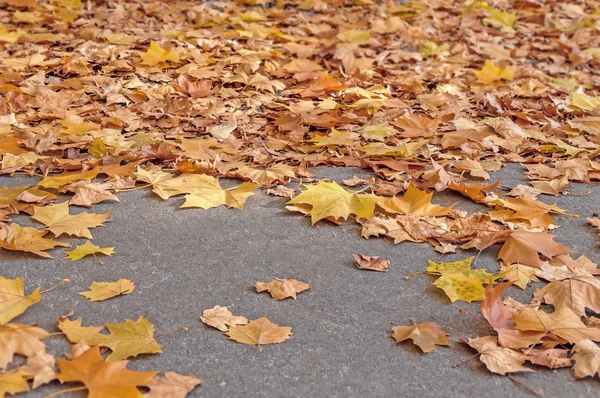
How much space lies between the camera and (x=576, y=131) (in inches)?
140

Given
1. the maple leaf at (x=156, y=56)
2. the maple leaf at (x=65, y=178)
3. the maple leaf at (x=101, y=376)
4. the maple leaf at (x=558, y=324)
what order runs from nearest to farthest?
the maple leaf at (x=101, y=376), the maple leaf at (x=558, y=324), the maple leaf at (x=65, y=178), the maple leaf at (x=156, y=56)

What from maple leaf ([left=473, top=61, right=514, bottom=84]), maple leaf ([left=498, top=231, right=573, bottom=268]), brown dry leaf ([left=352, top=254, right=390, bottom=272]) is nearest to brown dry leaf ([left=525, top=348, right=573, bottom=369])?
maple leaf ([left=498, top=231, right=573, bottom=268])

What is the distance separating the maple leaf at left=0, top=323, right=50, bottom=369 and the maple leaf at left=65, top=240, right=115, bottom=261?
1.36 ft

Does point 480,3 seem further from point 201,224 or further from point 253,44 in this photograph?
point 201,224

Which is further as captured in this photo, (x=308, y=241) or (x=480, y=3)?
(x=480, y=3)

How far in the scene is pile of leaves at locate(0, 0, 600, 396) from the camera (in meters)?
1.96

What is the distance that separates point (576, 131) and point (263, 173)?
67.9 inches

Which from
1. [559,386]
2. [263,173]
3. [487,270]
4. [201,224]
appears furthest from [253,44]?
[559,386]

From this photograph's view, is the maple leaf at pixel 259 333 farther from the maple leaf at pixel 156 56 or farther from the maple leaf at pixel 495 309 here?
the maple leaf at pixel 156 56

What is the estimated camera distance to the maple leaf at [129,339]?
5.89ft

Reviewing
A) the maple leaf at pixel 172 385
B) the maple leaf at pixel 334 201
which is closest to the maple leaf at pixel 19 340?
the maple leaf at pixel 172 385

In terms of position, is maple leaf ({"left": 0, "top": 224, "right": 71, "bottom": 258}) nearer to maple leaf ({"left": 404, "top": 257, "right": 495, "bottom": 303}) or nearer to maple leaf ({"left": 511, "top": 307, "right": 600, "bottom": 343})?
maple leaf ({"left": 404, "top": 257, "right": 495, "bottom": 303})

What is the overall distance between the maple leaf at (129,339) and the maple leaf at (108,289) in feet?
0.59

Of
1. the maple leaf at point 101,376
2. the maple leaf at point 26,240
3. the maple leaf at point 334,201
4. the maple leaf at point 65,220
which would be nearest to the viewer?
the maple leaf at point 101,376
